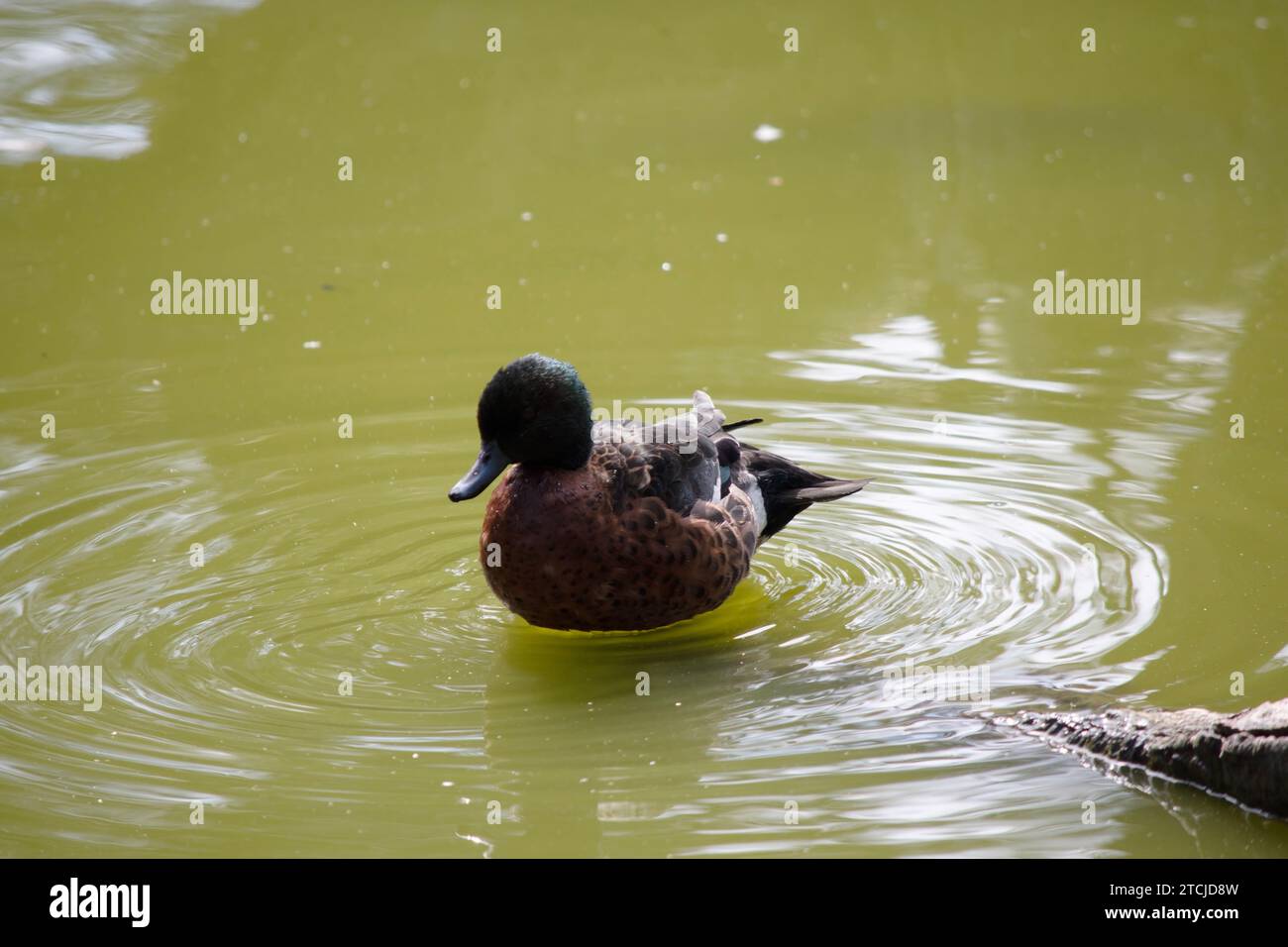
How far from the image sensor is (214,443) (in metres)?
7.64

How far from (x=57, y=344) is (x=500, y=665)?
14.9 ft

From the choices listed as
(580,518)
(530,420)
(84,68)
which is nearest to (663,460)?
(580,518)

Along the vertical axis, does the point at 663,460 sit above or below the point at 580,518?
above

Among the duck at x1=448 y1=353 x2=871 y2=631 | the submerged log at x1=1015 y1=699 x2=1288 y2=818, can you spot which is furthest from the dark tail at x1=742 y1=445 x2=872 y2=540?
the submerged log at x1=1015 y1=699 x2=1288 y2=818

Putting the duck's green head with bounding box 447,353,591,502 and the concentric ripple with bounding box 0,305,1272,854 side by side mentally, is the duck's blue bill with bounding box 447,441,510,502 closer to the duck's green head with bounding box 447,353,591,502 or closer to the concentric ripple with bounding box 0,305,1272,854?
the duck's green head with bounding box 447,353,591,502

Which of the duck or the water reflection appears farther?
the water reflection

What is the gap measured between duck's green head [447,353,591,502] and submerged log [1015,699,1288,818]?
185 centimetres

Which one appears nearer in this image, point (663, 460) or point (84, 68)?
point (663, 460)

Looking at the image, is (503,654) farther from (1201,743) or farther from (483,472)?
(1201,743)

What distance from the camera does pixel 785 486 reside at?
657 cm

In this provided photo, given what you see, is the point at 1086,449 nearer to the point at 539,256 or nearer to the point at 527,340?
the point at 527,340

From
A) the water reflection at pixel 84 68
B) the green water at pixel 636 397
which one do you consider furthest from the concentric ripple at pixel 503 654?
the water reflection at pixel 84 68

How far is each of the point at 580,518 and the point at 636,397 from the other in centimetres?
264

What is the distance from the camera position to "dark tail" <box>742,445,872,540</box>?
6.50 meters
